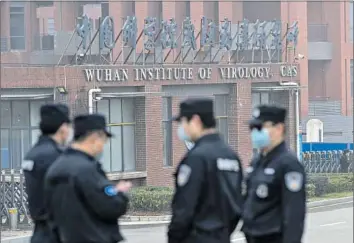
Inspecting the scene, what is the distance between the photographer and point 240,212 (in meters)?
8.09

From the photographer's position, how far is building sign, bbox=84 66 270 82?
106ft

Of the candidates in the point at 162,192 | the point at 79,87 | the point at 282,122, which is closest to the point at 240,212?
the point at 282,122

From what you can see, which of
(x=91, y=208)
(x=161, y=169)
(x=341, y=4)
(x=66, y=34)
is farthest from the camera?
(x=341, y=4)

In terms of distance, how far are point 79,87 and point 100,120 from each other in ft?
79.2

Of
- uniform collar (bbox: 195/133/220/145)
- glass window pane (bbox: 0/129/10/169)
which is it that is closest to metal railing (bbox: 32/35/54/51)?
glass window pane (bbox: 0/129/10/169)

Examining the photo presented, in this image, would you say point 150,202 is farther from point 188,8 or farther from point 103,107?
point 188,8

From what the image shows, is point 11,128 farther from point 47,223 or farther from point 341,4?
point 341,4

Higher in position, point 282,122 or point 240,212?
point 282,122

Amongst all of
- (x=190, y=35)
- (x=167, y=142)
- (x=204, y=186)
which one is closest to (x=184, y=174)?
(x=204, y=186)

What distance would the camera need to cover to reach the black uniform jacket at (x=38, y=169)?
355 inches

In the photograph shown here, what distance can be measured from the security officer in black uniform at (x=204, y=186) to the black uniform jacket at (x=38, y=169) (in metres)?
1.44

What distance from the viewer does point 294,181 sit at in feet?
25.8

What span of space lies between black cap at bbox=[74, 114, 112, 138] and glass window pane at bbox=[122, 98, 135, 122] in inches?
1009

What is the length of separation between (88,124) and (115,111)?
2534 cm
